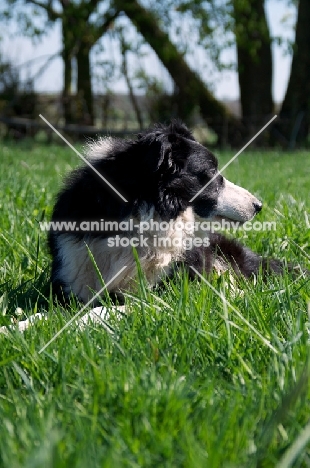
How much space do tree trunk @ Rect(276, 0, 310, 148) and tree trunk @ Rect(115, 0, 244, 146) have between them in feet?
4.80

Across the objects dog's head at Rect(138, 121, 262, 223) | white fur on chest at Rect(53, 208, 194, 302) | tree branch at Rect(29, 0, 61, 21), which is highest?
tree branch at Rect(29, 0, 61, 21)

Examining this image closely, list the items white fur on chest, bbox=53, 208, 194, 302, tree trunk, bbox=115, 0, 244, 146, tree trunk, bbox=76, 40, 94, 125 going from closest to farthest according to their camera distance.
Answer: white fur on chest, bbox=53, 208, 194, 302 → tree trunk, bbox=76, 40, 94, 125 → tree trunk, bbox=115, 0, 244, 146

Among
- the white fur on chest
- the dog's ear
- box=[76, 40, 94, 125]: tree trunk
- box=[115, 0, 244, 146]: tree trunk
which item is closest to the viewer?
the dog's ear

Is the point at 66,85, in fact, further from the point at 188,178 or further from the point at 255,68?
the point at 188,178

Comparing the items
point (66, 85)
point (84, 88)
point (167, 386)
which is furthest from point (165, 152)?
point (84, 88)

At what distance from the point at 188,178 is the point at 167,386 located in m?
1.82

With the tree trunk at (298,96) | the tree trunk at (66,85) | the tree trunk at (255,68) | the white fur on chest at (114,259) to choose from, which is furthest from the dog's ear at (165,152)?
the tree trunk at (298,96)

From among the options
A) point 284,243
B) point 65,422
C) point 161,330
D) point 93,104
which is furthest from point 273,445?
point 93,104

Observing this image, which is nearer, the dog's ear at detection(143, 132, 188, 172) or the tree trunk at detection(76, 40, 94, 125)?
the dog's ear at detection(143, 132, 188, 172)

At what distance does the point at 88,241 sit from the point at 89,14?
15.7 m

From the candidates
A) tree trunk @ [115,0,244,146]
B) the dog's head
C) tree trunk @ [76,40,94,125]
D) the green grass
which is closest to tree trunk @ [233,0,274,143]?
tree trunk @ [115,0,244,146]

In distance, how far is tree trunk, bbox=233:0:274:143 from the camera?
711 inches

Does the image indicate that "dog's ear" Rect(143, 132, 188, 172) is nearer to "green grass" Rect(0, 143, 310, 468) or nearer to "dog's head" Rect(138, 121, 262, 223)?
"dog's head" Rect(138, 121, 262, 223)

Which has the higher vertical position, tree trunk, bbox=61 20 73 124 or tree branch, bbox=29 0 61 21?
tree branch, bbox=29 0 61 21
